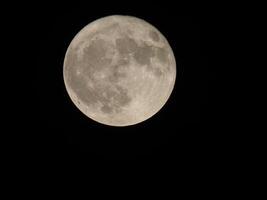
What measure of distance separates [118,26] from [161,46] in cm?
82

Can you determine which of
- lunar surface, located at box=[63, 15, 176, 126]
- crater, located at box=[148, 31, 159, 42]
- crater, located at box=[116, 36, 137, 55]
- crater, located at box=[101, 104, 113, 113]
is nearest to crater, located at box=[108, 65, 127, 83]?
lunar surface, located at box=[63, 15, 176, 126]

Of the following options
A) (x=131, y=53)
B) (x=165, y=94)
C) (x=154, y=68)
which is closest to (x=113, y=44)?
(x=131, y=53)

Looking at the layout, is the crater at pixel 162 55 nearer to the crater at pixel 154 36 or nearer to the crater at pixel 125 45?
the crater at pixel 154 36

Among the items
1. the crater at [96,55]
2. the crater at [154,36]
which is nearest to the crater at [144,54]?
the crater at [154,36]

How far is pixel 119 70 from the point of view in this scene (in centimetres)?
695

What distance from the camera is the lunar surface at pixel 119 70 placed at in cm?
698

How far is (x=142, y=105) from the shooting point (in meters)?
7.45

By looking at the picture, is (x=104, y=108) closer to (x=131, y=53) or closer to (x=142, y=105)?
(x=142, y=105)

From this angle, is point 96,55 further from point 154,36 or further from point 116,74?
point 154,36

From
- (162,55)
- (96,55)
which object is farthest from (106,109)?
(162,55)

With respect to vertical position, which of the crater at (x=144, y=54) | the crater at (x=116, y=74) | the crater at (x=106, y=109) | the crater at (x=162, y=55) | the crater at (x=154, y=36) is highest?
the crater at (x=154, y=36)

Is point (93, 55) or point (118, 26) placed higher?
point (118, 26)

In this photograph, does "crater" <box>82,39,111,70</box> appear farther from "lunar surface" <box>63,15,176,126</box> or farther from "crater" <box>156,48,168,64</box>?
"crater" <box>156,48,168,64</box>

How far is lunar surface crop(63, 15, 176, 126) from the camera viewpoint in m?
6.98
